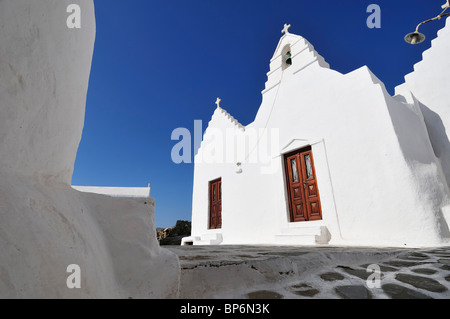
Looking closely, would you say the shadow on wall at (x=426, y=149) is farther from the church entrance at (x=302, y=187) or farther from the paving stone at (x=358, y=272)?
the paving stone at (x=358, y=272)

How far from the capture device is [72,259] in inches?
28.4

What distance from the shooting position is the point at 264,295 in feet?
4.19

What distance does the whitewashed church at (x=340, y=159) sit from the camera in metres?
4.05

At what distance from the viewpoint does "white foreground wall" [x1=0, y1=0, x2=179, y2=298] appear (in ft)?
2.07

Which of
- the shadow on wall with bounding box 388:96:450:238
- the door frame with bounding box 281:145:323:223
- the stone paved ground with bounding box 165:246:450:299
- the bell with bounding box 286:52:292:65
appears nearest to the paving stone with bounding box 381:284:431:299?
the stone paved ground with bounding box 165:246:450:299

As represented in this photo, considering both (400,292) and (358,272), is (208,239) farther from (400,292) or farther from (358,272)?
(400,292)

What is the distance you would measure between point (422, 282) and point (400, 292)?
332mm

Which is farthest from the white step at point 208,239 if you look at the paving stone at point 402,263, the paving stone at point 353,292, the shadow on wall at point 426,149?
the paving stone at point 353,292

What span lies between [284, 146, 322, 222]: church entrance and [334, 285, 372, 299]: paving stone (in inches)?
159

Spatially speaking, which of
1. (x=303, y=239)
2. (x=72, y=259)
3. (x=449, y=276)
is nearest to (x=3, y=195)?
(x=72, y=259)

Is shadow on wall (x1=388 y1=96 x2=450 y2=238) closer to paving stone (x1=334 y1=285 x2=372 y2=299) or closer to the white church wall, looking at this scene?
the white church wall
